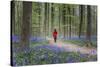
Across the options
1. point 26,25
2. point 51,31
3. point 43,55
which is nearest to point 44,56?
point 43,55

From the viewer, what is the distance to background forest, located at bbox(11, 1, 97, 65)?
2.48 metres

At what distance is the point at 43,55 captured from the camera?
2.56 meters

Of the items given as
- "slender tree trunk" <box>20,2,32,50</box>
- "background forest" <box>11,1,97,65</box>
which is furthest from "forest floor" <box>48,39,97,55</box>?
"slender tree trunk" <box>20,2,32,50</box>

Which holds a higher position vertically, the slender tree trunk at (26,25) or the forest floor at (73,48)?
the slender tree trunk at (26,25)

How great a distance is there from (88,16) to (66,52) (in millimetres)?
537

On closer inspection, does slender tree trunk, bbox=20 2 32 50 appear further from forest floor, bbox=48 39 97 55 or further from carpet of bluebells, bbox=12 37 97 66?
forest floor, bbox=48 39 97 55

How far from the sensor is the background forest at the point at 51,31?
Answer: 8.13ft

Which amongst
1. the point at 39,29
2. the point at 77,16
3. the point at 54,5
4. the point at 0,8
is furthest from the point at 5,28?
the point at 77,16

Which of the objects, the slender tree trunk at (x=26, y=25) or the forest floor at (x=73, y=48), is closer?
the slender tree trunk at (x=26, y=25)

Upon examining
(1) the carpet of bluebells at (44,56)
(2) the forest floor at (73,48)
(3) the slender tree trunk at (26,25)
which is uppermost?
(3) the slender tree trunk at (26,25)

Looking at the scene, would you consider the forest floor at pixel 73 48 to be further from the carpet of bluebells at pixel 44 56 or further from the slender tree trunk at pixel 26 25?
the slender tree trunk at pixel 26 25

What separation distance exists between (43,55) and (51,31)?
11.8 inches

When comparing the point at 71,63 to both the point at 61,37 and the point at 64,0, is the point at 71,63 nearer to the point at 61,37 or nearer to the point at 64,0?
the point at 61,37

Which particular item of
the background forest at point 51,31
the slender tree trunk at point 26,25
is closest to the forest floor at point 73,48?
the background forest at point 51,31
